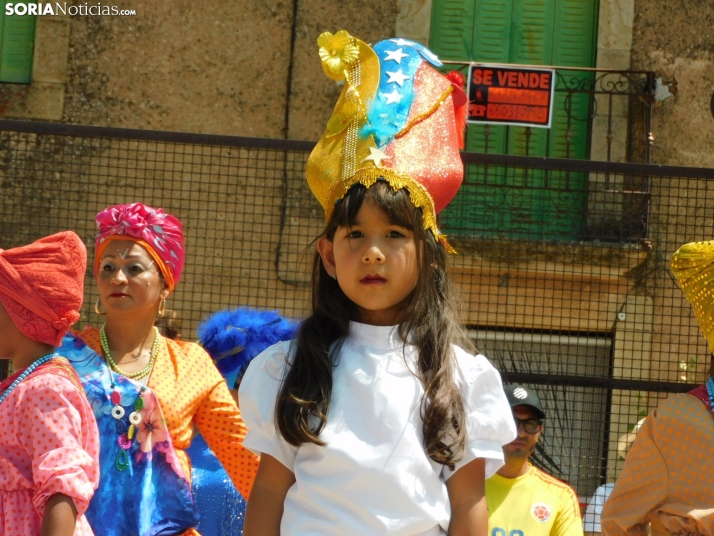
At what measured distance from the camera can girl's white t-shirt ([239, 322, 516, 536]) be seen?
2.32 meters

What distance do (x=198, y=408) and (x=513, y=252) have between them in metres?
4.50

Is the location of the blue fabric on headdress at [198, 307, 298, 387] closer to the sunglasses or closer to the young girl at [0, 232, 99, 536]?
the sunglasses

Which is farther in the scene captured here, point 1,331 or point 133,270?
point 133,270

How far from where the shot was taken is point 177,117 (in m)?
7.99

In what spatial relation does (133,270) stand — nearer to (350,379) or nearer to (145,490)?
(145,490)

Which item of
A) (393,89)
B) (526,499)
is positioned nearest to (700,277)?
(393,89)

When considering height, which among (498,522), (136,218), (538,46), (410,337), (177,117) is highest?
(538,46)

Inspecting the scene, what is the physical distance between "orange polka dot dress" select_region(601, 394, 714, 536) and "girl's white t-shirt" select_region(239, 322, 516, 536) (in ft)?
1.31

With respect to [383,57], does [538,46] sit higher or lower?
higher

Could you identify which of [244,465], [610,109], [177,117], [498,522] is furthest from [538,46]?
[244,465]

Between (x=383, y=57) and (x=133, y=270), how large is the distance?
3.91 feet

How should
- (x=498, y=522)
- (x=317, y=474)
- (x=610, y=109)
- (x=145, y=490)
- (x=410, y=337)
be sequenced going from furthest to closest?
(x=610, y=109)
(x=498, y=522)
(x=145, y=490)
(x=410, y=337)
(x=317, y=474)

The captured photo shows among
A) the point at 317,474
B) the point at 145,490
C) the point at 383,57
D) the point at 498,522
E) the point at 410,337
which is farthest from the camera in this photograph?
the point at 498,522

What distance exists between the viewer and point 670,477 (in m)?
2.58
